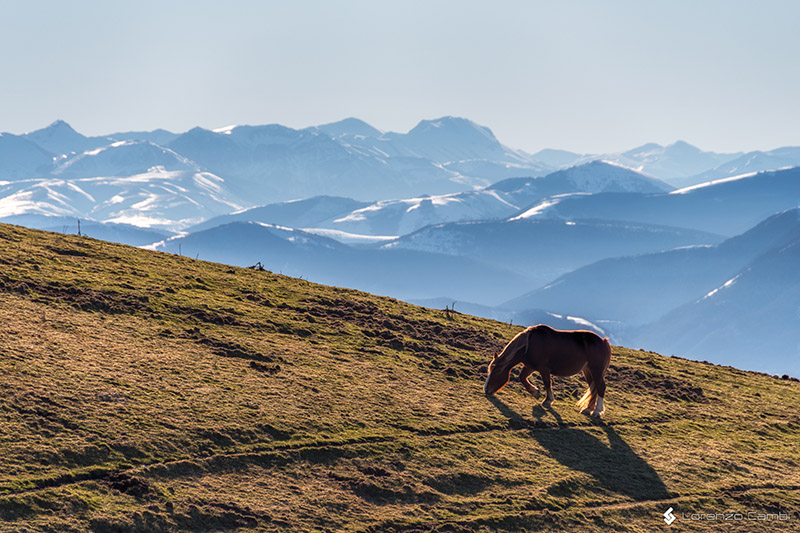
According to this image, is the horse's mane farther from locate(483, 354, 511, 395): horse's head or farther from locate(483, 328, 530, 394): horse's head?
locate(483, 354, 511, 395): horse's head

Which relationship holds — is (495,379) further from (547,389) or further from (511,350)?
(547,389)

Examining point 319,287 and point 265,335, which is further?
point 319,287

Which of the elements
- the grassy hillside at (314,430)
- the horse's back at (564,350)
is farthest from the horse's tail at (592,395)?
the grassy hillside at (314,430)

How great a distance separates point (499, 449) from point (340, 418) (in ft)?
15.8

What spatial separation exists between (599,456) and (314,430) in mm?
8694

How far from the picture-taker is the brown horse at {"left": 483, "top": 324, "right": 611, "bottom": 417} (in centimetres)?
2811

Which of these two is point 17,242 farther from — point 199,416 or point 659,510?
point 659,510

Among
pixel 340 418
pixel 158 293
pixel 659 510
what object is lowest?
pixel 659 510

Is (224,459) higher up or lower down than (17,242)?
lower down

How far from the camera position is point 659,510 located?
869 inches

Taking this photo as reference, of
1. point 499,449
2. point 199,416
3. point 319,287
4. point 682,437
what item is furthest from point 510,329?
point 199,416

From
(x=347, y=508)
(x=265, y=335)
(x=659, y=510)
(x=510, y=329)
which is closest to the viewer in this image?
(x=347, y=508)

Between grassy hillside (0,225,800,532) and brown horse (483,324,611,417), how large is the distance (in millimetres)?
687

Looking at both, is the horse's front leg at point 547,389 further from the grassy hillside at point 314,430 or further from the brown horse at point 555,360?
the grassy hillside at point 314,430
